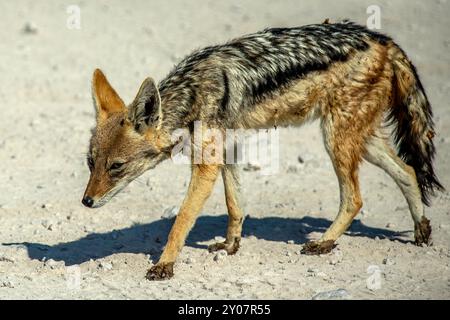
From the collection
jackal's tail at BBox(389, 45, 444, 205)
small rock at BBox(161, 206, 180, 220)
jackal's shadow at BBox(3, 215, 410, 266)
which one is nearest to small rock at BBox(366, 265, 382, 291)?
jackal's shadow at BBox(3, 215, 410, 266)

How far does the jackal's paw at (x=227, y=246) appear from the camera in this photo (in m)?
7.88

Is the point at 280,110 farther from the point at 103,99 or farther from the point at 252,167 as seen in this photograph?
the point at 252,167

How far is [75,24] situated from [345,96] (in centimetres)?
969

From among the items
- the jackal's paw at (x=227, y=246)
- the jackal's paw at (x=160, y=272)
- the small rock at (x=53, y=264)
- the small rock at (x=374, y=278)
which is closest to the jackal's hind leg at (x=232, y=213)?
the jackal's paw at (x=227, y=246)

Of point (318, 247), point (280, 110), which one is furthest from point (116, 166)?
point (318, 247)

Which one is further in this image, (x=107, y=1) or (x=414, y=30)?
(x=107, y=1)

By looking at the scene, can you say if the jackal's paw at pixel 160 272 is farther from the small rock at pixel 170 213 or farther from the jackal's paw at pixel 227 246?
the small rock at pixel 170 213

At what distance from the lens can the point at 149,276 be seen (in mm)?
7148

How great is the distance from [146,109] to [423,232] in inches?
120

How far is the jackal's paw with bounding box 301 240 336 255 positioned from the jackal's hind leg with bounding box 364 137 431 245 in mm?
913

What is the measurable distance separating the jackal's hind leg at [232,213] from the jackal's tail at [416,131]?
5.73 ft

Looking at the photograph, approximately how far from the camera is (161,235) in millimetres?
8391
